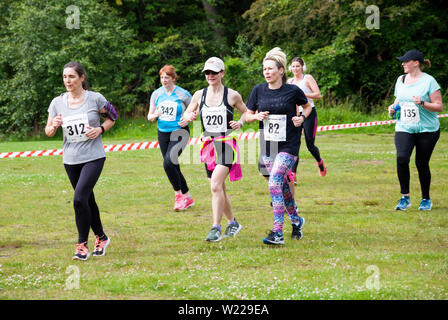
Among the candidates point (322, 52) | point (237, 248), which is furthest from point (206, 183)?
point (322, 52)

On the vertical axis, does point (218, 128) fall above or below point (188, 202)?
above

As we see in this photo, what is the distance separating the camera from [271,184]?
6.55 meters

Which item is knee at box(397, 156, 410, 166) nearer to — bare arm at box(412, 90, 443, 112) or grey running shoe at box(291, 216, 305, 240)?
bare arm at box(412, 90, 443, 112)

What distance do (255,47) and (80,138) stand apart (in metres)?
24.1

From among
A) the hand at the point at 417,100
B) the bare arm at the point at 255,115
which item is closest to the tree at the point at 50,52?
the hand at the point at 417,100

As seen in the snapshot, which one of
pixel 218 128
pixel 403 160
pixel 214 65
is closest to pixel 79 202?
pixel 218 128

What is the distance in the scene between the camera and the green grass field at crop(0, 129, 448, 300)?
4965 mm

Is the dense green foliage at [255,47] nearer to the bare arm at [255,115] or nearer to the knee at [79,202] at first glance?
the bare arm at [255,115]

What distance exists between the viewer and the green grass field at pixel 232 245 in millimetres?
4965

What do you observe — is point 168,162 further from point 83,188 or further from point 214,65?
point 83,188

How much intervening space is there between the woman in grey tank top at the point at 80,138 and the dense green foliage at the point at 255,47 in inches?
765

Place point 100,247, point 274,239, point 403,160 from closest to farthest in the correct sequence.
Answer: point 100,247
point 274,239
point 403,160

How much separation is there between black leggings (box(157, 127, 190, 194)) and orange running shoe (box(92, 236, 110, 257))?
8.82 feet

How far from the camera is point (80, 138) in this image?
6176mm
